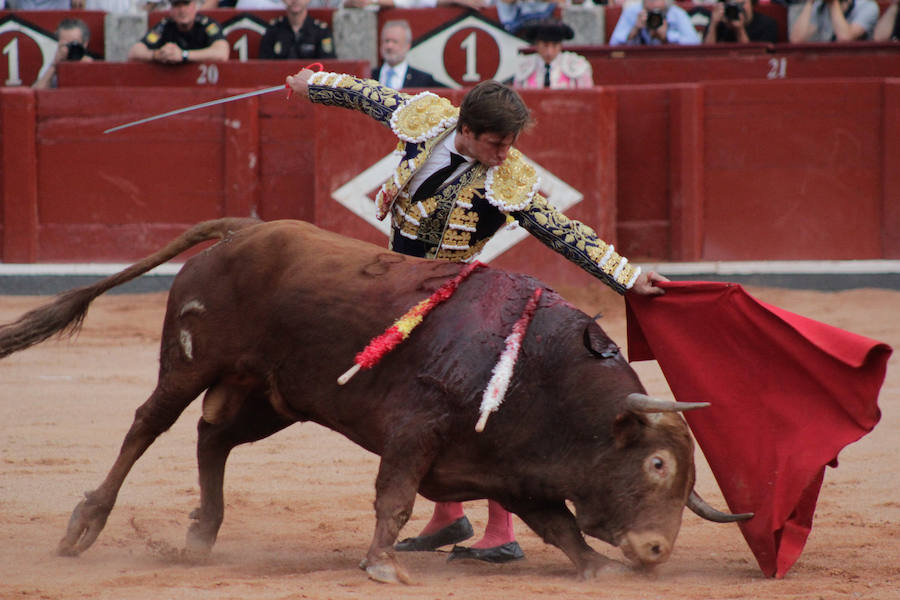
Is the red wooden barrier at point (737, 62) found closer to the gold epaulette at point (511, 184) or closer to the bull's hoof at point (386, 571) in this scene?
the gold epaulette at point (511, 184)

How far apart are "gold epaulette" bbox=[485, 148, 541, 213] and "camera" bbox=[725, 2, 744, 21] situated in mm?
5469

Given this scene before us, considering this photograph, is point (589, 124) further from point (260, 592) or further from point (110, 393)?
point (260, 592)

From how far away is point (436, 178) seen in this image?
333 cm

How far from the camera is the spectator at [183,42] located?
27.2ft

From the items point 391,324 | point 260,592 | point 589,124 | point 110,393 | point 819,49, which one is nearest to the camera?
point 260,592

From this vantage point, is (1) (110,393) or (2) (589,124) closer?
(1) (110,393)

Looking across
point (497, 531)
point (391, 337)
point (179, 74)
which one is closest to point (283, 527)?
point (497, 531)

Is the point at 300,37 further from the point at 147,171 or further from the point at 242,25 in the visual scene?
the point at 147,171

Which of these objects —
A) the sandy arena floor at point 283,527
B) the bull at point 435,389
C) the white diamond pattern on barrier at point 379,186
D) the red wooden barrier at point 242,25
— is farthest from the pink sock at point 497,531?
the red wooden barrier at point 242,25

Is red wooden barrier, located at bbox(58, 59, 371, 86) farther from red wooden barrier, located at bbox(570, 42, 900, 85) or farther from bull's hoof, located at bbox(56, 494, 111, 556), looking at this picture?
bull's hoof, located at bbox(56, 494, 111, 556)

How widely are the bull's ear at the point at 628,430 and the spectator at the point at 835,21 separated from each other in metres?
6.09

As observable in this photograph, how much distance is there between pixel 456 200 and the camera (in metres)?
3.31

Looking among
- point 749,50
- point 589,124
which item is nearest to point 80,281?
point 589,124

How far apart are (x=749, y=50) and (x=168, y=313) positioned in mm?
5798
